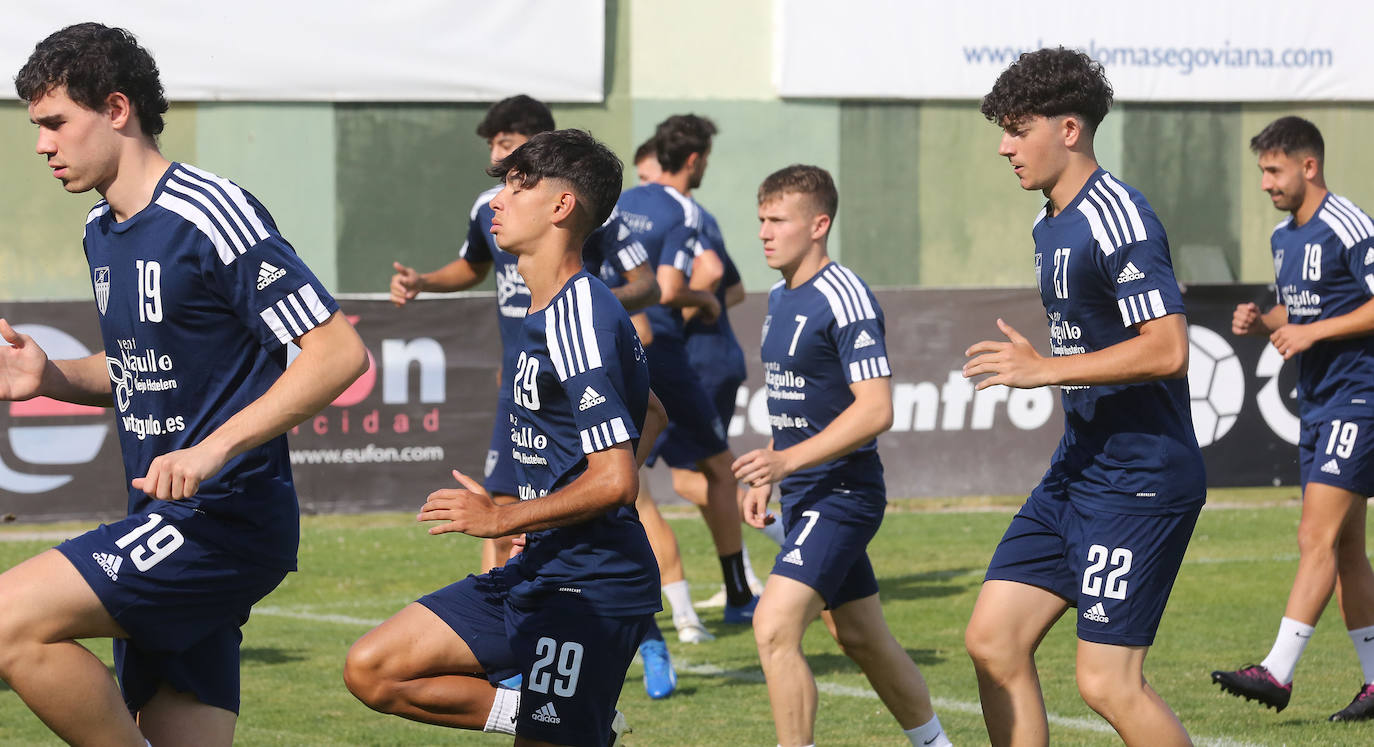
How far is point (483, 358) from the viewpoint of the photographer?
13.6m

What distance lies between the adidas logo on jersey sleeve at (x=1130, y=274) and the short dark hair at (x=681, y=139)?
4.78m

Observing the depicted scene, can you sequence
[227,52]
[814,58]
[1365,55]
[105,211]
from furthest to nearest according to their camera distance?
[1365,55] < [814,58] < [227,52] < [105,211]

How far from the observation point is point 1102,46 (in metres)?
19.8

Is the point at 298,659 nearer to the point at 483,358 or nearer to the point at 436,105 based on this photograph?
the point at 483,358

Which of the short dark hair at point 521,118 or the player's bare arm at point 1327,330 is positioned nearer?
the player's bare arm at point 1327,330

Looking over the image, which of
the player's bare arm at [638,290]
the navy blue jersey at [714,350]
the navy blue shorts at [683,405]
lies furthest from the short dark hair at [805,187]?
the navy blue jersey at [714,350]

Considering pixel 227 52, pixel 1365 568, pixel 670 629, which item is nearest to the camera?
pixel 1365 568

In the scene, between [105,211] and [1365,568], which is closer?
[105,211]

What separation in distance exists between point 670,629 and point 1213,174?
45.9ft

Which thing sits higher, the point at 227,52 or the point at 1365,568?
the point at 227,52

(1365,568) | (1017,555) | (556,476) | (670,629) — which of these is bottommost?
(670,629)

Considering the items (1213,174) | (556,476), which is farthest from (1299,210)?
(1213,174)

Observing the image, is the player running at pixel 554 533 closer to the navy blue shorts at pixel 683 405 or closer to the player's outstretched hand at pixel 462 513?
the player's outstretched hand at pixel 462 513

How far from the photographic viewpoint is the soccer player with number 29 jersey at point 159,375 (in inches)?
158
